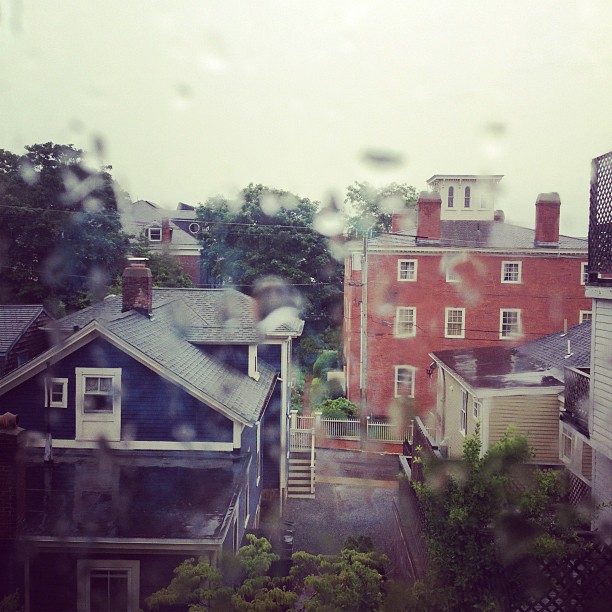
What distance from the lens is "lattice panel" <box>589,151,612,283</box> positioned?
4184 millimetres

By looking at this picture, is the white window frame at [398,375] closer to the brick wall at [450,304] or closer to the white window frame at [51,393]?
the brick wall at [450,304]

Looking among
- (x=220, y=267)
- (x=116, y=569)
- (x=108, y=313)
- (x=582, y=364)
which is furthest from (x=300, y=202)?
(x=116, y=569)

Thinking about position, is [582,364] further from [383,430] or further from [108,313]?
[383,430]

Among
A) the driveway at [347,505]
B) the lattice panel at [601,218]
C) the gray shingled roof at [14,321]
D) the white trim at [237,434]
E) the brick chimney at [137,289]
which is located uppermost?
the lattice panel at [601,218]

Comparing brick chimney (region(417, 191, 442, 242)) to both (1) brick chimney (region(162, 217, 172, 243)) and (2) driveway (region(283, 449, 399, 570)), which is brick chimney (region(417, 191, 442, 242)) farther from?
(1) brick chimney (region(162, 217, 172, 243))

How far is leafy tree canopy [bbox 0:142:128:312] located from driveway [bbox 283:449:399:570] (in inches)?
202

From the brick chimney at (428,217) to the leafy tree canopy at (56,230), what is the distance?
6.46 m

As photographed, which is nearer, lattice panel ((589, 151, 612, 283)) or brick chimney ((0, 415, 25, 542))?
brick chimney ((0, 415, 25, 542))

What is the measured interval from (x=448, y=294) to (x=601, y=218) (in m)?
8.83

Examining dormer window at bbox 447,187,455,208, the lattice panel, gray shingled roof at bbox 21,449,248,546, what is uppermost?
dormer window at bbox 447,187,455,208

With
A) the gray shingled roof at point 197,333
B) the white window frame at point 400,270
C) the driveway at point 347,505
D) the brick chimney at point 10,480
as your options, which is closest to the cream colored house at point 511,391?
the driveway at point 347,505

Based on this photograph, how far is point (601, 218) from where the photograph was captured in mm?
4262

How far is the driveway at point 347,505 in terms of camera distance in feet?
24.1

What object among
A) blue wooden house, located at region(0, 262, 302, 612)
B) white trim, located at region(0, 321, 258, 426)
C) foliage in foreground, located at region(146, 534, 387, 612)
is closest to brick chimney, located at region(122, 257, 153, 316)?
blue wooden house, located at region(0, 262, 302, 612)
